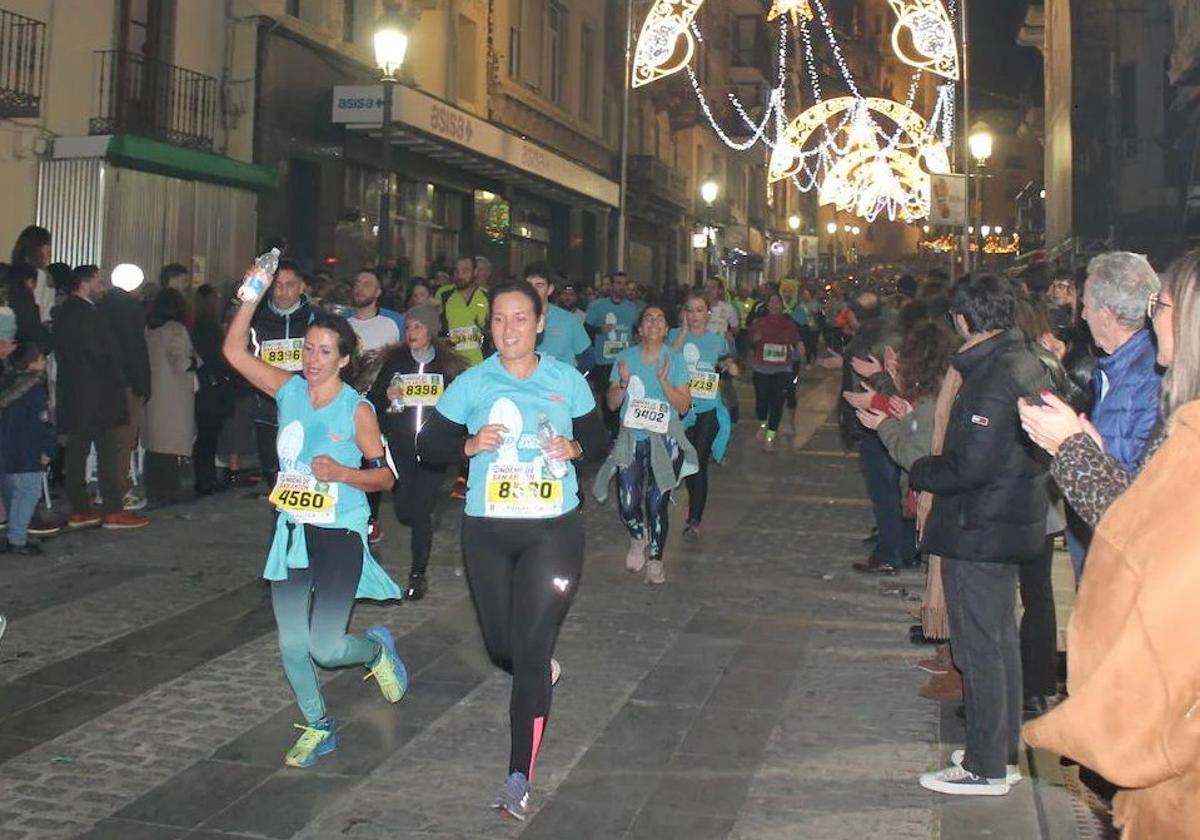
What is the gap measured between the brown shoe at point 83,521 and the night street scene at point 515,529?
0.15ft

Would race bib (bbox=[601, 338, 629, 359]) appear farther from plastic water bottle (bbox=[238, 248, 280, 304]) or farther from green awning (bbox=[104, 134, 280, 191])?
plastic water bottle (bbox=[238, 248, 280, 304])

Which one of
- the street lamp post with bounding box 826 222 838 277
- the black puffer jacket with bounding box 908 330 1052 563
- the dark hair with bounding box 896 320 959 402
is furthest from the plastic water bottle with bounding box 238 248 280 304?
the street lamp post with bounding box 826 222 838 277

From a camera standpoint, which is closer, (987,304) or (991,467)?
(991,467)

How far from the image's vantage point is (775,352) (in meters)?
18.1

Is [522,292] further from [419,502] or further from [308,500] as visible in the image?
[419,502]

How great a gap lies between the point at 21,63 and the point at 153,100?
8.27 ft

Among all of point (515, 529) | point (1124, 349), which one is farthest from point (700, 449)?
point (515, 529)

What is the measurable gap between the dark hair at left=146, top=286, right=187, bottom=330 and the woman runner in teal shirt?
685 centimetres

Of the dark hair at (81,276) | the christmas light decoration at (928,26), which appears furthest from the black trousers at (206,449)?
the christmas light decoration at (928,26)

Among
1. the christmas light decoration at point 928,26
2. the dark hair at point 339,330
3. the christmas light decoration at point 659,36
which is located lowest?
the dark hair at point 339,330

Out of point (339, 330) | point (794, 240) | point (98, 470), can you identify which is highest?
point (794, 240)

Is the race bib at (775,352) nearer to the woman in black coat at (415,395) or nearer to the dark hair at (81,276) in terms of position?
the woman in black coat at (415,395)

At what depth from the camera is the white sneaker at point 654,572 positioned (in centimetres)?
940

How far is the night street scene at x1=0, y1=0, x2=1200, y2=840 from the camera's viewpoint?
505 centimetres
